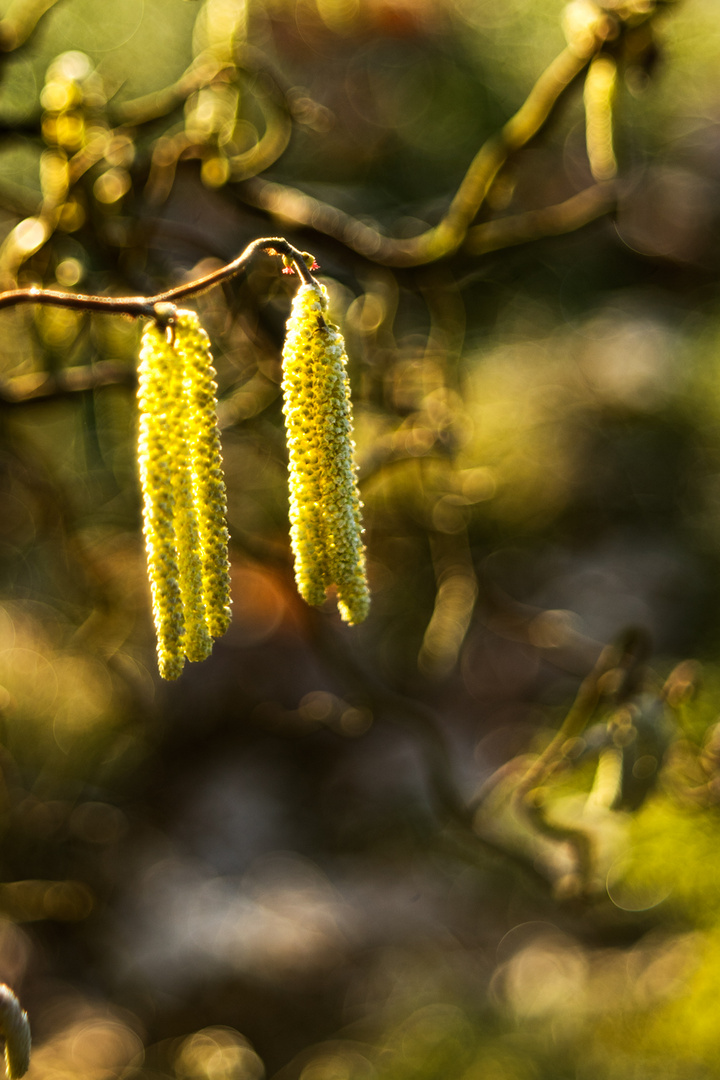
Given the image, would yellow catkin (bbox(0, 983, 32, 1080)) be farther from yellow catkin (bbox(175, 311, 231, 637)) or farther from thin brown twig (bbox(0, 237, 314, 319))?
thin brown twig (bbox(0, 237, 314, 319))

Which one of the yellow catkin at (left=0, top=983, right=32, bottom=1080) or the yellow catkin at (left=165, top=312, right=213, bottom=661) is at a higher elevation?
the yellow catkin at (left=165, top=312, right=213, bottom=661)

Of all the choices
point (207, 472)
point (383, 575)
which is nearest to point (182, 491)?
point (207, 472)

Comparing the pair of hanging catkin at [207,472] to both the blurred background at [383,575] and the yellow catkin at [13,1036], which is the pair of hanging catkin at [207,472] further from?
the blurred background at [383,575]

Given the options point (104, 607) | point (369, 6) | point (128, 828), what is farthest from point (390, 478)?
point (369, 6)

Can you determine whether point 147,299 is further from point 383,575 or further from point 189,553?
point 383,575

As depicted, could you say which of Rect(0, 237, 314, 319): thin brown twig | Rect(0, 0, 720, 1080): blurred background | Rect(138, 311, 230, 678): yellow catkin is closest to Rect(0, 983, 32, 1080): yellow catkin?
Rect(138, 311, 230, 678): yellow catkin

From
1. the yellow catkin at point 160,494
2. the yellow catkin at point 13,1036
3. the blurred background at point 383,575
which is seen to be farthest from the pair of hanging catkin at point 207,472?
the blurred background at point 383,575

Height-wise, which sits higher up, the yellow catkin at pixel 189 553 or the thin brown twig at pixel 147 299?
the thin brown twig at pixel 147 299

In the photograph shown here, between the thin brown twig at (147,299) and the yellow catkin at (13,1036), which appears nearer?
the thin brown twig at (147,299)
